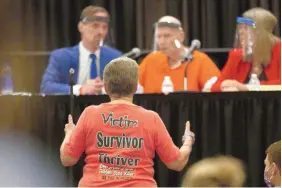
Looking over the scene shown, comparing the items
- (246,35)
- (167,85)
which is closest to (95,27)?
(167,85)

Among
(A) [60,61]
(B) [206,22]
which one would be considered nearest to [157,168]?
(A) [60,61]

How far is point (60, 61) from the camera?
5848mm

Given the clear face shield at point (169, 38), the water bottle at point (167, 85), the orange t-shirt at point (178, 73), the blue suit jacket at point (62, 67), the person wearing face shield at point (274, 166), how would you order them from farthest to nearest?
the clear face shield at point (169, 38)
the orange t-shirt at point (178, 73)
the blue suit jacket at point (62, 67)
the water bottle at point (167, 85)
the person wearing face shield at point (274, 166)

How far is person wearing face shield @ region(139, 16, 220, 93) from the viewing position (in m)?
5.78

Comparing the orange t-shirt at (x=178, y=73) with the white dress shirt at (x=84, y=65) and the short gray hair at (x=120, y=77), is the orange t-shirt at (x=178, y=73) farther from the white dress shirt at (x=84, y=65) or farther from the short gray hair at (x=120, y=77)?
the short gray hair at (x=120, y=77)

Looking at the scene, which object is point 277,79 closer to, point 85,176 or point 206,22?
point 206,22

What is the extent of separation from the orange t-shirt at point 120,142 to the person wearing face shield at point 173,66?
232 centimetres

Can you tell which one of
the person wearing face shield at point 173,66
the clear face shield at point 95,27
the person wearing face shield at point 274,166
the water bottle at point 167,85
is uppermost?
the clear face shield at point 95,27

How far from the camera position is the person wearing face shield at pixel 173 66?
5781mm

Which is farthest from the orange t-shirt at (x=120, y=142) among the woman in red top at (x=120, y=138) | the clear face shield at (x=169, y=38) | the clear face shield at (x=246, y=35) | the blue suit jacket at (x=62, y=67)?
the clear face shield at (x=169, y=38)

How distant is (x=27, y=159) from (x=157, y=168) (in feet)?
2.48

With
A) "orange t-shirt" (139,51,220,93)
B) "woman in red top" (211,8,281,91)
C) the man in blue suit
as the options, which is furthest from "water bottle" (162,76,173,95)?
the man in blue suit

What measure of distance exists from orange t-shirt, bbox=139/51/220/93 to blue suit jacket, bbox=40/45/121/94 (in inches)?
11.2

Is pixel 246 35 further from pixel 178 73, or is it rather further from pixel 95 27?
pixel 95 27
